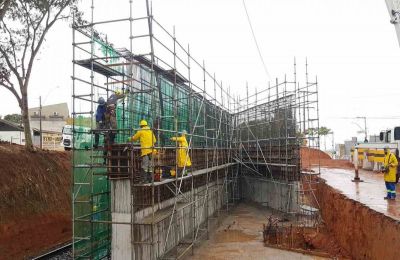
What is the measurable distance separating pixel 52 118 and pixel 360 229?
48.8 meters

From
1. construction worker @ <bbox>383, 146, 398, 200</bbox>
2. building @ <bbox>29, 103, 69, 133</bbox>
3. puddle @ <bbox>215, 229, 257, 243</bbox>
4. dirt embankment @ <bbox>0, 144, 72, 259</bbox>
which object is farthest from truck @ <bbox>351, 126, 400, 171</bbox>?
building @ <bbox>29, 103, 69, 133</bbox>

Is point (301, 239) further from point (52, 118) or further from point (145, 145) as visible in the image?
point (52, 118)

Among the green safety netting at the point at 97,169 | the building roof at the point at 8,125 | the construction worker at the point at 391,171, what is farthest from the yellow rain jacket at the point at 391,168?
the building roof at the point at 8,125

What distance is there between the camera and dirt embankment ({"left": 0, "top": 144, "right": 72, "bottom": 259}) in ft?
42.8

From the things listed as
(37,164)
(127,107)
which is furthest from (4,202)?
(127,107)

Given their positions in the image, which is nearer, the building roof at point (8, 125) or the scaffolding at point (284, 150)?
the scaffolding at point (284, 150)

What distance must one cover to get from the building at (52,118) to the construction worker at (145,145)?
39155mm

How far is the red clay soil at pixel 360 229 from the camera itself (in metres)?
8.28

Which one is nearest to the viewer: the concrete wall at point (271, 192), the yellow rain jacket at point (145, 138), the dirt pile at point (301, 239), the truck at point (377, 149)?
the yellow rain jacket at point (145, 138)

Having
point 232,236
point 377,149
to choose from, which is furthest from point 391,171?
point 377,149

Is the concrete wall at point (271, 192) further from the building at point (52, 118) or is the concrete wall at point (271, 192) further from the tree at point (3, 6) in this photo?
the building at point (52, 118)

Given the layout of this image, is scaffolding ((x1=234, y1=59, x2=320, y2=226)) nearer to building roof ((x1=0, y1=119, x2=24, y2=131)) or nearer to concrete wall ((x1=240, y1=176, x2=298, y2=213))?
concrete wall ((x1=240, y1=176, x2=298, y2=213))

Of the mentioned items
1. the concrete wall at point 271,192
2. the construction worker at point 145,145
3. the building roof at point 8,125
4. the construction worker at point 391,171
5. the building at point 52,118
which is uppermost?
the building at point 52,118

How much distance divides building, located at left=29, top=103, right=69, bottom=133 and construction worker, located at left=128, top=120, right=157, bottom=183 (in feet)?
128
